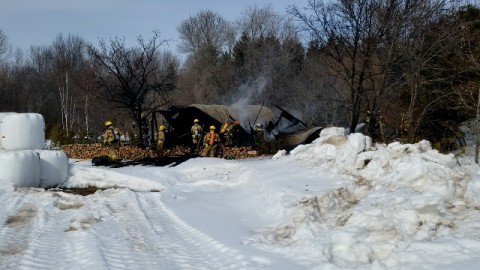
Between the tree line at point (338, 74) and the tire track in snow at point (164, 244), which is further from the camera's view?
the tree line at point (338, 74)

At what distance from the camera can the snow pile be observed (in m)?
5.68

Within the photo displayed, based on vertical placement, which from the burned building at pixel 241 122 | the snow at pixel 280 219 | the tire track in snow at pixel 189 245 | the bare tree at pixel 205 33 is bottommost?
the tire track in snow at pixel 189 245

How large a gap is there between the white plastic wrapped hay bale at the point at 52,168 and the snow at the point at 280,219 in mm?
1392

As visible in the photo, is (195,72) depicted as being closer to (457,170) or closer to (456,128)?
(456,128)

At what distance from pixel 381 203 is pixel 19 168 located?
9.35 meters

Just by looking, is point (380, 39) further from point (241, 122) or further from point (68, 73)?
point (68, 73)

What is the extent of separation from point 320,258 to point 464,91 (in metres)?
13.3

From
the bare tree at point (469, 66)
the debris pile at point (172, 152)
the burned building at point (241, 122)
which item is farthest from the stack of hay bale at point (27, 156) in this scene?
the bare tree at point (469, 66)

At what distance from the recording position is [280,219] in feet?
27.9

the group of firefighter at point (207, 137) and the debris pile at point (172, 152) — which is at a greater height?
the group of firefighter at point (207, 137)

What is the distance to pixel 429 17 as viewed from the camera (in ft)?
54.6

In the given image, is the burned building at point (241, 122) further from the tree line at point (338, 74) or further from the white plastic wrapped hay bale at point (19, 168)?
the white plastic wrapped hay bale at point (19, 168)

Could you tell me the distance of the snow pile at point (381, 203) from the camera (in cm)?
568

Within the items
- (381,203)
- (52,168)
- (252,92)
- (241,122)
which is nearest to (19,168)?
(52,168)
